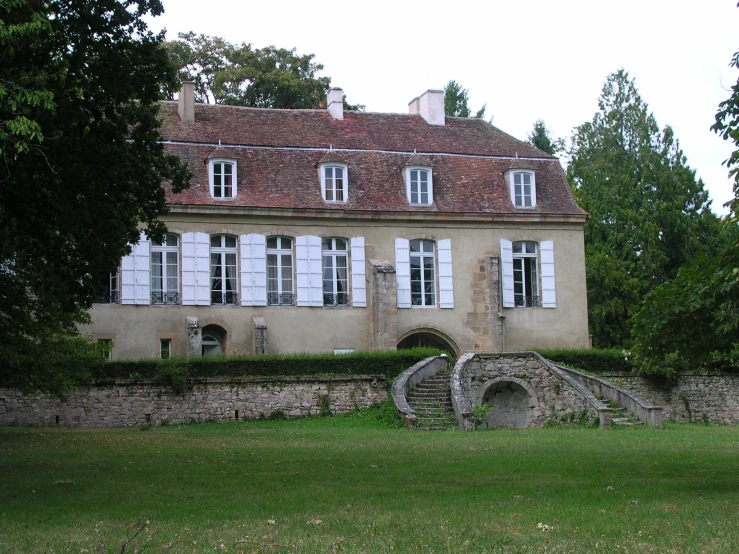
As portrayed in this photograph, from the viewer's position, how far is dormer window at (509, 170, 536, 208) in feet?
115

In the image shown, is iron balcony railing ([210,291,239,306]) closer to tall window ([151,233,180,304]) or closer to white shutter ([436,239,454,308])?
tall window ([151,233,180,304])

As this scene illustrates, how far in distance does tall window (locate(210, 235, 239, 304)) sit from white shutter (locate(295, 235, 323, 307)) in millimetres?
1963

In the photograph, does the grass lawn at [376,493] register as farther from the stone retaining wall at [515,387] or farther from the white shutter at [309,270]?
the white shutter at [309,270]

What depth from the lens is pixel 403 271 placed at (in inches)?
1325

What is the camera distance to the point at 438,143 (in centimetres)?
3609

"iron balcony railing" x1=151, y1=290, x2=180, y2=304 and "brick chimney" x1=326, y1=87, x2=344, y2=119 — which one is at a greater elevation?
"brick chimney" x1=326, y1=87, x2=344, y2=119

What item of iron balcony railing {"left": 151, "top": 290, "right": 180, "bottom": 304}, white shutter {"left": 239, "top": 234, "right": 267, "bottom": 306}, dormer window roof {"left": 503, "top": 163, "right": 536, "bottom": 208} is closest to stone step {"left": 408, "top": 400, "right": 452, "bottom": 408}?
white shutter {"left": 239, "top": 234, "right": 267, "bottom": 306}

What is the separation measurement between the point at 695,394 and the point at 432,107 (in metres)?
13.7

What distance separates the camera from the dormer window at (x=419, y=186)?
34156mm

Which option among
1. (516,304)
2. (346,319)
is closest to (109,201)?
(346,319)

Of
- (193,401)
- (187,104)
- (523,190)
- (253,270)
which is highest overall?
(187,104)

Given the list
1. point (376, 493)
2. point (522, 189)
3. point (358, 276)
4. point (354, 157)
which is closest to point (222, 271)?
point (358, 276)

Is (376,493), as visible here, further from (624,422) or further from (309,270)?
(309,270)

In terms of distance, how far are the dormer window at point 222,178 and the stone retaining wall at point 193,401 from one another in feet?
23.9
